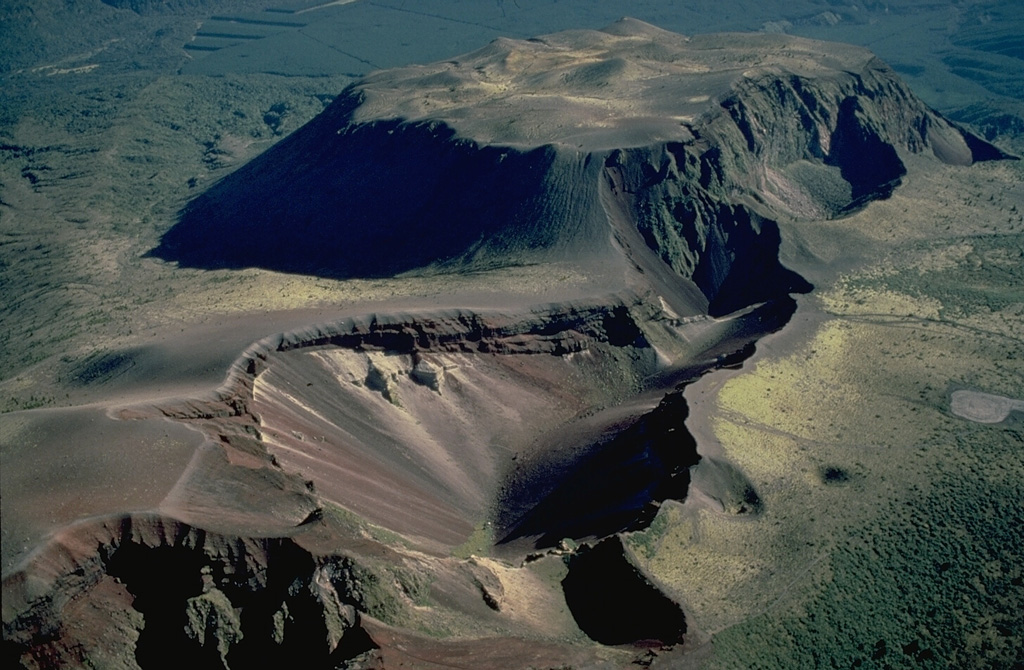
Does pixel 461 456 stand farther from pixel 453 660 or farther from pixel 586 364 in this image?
pixel 453 660

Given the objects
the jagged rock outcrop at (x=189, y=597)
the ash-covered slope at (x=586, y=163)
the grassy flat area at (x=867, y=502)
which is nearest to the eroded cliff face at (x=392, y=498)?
the jagged rock outcrop at (x=189, y=597)

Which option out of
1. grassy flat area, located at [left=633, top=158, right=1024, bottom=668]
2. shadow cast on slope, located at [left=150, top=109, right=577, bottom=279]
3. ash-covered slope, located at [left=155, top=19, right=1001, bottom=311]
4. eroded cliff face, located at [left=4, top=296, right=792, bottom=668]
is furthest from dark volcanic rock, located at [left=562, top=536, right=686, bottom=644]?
shadow cast on slope, located at [left=150, top=109, right=577, bottom=279]

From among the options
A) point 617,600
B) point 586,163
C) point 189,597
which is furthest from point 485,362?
point 189,597

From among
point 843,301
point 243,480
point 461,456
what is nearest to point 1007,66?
point 843,301

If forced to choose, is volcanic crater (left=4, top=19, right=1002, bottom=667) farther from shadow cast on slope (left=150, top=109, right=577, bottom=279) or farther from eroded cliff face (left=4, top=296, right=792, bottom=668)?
shadow cast on slope (left=150, top=109, right=577, bottom=279)

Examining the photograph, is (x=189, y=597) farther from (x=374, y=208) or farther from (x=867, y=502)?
(x=374, y=208)

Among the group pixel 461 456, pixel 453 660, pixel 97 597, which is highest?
pixel 97 597
